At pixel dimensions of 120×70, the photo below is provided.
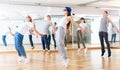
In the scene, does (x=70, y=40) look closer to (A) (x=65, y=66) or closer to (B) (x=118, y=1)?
(B) (x=118, y=1)

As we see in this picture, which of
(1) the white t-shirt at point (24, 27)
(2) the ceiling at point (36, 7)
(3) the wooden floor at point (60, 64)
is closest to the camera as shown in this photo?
(3) the wooden floor at point (60, 64)

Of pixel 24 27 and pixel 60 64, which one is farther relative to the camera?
pixel 24 27

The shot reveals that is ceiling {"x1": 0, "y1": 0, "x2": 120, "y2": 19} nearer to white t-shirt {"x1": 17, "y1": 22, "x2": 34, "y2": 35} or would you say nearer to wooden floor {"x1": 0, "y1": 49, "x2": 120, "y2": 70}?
wooden floor {"x1": 0, "y1": 49, "x2": 120, "y2": 70}

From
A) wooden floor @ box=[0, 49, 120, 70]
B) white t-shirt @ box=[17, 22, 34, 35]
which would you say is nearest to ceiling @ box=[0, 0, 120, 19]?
wooden floor @ box=[0, 49, 120, 70]

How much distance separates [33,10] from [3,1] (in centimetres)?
138

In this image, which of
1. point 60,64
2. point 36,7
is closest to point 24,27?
point 60,64

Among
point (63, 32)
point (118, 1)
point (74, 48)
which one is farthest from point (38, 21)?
point (63, 32)

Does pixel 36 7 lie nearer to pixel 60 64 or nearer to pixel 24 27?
pixel 24 27

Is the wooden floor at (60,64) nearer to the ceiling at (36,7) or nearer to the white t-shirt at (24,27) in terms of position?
the white t-shirt at (24,27)

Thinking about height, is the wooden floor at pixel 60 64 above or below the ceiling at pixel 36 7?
below

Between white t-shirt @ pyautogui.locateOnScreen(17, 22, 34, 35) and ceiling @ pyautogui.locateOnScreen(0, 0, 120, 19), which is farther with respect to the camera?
ceiling @ pyautogui.locateOnScreen(0, 0, 120, 19)

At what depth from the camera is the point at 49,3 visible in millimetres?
10547

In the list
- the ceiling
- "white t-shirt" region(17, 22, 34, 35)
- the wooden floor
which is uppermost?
the ceiling

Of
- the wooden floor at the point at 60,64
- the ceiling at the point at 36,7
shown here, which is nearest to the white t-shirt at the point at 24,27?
the wooden floor at the point at 60,64
